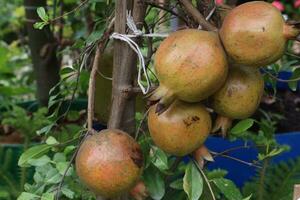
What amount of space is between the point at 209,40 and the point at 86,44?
34 centimetres

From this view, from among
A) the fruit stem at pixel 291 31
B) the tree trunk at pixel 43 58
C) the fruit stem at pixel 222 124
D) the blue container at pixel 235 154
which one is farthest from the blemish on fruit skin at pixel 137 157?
the tree trunk at pixel 43 58

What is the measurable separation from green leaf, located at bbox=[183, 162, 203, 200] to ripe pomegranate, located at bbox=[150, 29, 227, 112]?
6.3 inches

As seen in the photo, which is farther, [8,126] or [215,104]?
[8,126]

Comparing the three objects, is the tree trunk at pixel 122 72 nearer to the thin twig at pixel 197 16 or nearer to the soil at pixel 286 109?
the thin twig at pixel 197 16

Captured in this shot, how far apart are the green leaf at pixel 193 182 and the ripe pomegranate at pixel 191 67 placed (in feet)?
0.53

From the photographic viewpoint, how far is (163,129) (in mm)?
707

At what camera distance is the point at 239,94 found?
0.69 metres

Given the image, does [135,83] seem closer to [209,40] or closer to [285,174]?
[209,40]

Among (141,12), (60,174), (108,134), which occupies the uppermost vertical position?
(141,12)

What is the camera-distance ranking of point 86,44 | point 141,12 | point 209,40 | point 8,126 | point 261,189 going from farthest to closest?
point 8,126 → point 261,189 → point 86,44 → point 141,12 → point 209,40

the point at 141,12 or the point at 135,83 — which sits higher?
the point at 141,12

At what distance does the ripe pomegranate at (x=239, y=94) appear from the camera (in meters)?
0.69

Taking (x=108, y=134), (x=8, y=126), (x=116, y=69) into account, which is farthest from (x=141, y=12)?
(x=8, y=126)

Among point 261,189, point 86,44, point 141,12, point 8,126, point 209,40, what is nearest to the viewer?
point 209,40
